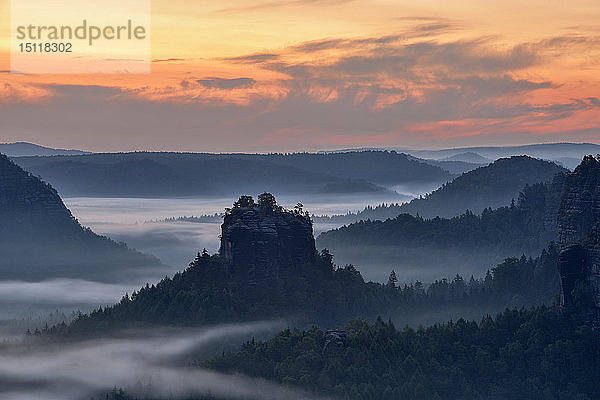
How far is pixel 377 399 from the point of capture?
191 meters

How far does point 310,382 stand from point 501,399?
35.5 meters

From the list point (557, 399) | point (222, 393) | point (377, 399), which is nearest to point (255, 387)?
point (222, 393)

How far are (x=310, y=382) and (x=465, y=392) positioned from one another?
28561mm

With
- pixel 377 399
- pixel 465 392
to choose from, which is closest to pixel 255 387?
pixel 377 399

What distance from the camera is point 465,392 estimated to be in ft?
650

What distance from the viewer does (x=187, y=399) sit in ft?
639

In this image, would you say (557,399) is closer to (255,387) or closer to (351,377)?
(351,377)

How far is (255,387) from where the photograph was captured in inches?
7746

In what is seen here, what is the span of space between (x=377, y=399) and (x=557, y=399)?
3496cm

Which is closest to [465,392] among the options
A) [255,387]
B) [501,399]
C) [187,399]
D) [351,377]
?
[501,399]

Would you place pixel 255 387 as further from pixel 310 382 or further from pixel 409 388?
pixel 409 388

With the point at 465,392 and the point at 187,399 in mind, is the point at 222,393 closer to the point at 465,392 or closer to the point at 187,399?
the point at 187,399

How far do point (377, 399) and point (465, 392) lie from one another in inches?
704

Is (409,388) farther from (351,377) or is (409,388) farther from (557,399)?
(557,399)
